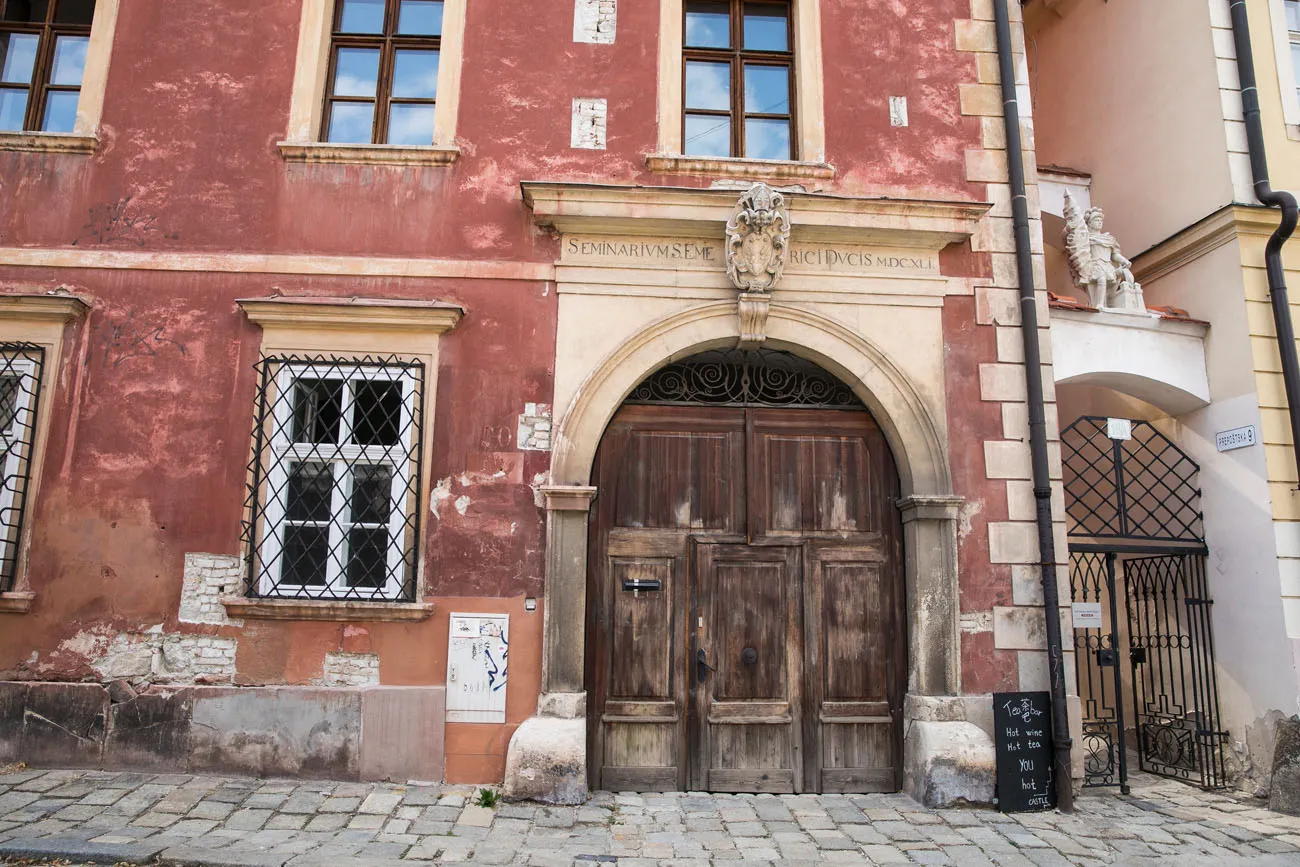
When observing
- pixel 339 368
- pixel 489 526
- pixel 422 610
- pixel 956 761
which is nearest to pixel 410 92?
pixel 339 368

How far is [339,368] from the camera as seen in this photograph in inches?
251

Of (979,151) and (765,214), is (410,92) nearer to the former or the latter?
(765,214)

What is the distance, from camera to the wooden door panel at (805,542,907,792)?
6.35 meters

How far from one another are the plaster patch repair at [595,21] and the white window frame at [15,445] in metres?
4.78

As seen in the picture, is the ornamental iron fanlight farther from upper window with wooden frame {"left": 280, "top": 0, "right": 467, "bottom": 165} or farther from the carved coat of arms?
upper window with wooden frame {"left": 280, "top": 0, "right": 467, "bottom": 165}

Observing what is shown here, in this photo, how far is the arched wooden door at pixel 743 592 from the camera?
20.7 ft

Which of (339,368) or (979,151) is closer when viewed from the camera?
(339,368)

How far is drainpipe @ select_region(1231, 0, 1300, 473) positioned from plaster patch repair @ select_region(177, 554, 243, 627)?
26.0 ft

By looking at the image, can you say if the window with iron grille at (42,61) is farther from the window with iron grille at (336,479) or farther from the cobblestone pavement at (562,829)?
the cobblestone pavement at (562,829)

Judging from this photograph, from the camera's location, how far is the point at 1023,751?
6.04 m

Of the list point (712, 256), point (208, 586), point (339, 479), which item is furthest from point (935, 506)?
point (208, 586)

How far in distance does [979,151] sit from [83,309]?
22.6ft

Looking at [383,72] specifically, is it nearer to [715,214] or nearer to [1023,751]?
[715,214]

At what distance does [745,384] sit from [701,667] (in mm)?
2136
